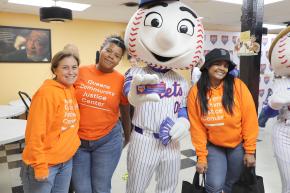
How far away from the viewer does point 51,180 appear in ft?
4.55

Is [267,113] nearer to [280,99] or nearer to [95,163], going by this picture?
[280,99]

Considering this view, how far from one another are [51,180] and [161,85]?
0.73 m

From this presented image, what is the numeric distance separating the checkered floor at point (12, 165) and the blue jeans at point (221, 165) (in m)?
1.43

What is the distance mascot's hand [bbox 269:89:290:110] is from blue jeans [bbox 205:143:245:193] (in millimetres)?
361

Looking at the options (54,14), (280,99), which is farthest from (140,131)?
(54,14)

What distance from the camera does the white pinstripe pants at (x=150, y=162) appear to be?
5.09 feet

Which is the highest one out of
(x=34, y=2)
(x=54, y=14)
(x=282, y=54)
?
(x=34, y=2)

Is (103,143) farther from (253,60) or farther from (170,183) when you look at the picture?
(253,60)

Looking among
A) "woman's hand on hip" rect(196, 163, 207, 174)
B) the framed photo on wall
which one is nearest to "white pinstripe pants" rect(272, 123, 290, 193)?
"woman's hand on hip" rect(196, 163, 207, 174)

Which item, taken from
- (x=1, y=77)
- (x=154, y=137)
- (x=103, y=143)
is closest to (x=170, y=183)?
(x=154, y=137)

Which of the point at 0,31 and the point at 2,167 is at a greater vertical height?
the point at 0,31

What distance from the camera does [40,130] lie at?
1300mm

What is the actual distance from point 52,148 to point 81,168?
0.92 feet

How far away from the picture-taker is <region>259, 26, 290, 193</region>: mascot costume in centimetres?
177
